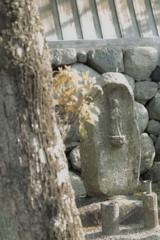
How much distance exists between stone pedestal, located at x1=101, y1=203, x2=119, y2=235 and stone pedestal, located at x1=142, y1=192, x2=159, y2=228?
30 cm

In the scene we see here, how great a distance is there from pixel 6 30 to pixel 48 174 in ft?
1.98

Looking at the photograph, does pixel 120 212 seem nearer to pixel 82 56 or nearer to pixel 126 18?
pixel 82 56

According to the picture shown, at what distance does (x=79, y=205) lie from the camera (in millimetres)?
3012

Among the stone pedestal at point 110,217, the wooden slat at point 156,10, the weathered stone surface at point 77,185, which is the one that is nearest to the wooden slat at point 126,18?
the wooden slat at point 156,10

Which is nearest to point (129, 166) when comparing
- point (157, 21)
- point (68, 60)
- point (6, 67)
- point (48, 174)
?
point (68, 60)

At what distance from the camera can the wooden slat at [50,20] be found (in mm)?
4012

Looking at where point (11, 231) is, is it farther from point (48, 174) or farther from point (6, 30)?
point (6, 30)

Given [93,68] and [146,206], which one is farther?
[93,68]

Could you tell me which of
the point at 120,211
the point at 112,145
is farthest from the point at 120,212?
the point at 112,145

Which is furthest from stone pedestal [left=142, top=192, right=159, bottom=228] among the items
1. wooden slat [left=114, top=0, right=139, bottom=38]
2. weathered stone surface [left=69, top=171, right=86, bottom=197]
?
wooden slat [left=114, top=0, right=139, bottom=38]

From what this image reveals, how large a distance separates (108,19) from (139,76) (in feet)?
3.14

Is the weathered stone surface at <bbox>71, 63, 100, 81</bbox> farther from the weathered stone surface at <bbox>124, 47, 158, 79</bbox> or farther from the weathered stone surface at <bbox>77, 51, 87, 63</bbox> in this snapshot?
the weathered stone surface at <bbox>124, 47, 158, 79</bbox>

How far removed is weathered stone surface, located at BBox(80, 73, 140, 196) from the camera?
300 cm

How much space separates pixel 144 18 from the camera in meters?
4.61
